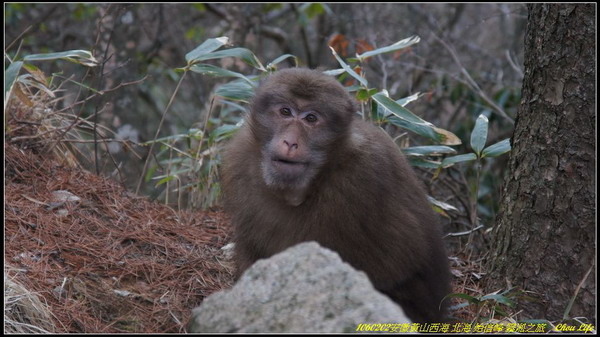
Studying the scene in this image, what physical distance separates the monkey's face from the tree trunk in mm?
1091

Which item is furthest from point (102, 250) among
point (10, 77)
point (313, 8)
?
point (313, 8)

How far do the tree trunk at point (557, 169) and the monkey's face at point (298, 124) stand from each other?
43.0 inches

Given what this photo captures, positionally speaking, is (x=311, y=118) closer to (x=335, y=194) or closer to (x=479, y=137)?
(x=335, y=194)

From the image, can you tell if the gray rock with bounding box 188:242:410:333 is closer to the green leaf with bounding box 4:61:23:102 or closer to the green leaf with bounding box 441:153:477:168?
the green leaf with bounding box 441:153:477:168

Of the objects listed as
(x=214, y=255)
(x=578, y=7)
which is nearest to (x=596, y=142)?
(x=578, y=7)

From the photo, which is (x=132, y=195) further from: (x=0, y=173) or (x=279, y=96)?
(x=279, y=96)

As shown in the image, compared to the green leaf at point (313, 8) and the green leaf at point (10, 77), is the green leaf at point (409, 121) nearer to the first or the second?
the green leaf at point (10, 77)

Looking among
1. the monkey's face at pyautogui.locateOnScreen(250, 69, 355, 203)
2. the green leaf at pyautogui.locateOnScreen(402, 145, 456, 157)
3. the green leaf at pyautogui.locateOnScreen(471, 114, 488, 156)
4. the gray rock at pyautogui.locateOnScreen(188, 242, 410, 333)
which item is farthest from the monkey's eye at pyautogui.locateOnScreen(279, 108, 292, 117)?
the green leaf at pyautogui.locateOnScreen(471, 114, 488, 156)

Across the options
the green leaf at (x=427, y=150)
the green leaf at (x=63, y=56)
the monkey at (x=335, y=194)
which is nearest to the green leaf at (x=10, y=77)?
the green leaf at (x=63, y=56)

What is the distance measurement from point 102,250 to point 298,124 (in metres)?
1.50

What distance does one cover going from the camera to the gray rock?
277 cm

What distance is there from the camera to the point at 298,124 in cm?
400

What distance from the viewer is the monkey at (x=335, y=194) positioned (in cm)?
A: 396

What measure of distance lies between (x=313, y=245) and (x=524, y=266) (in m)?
1.82
